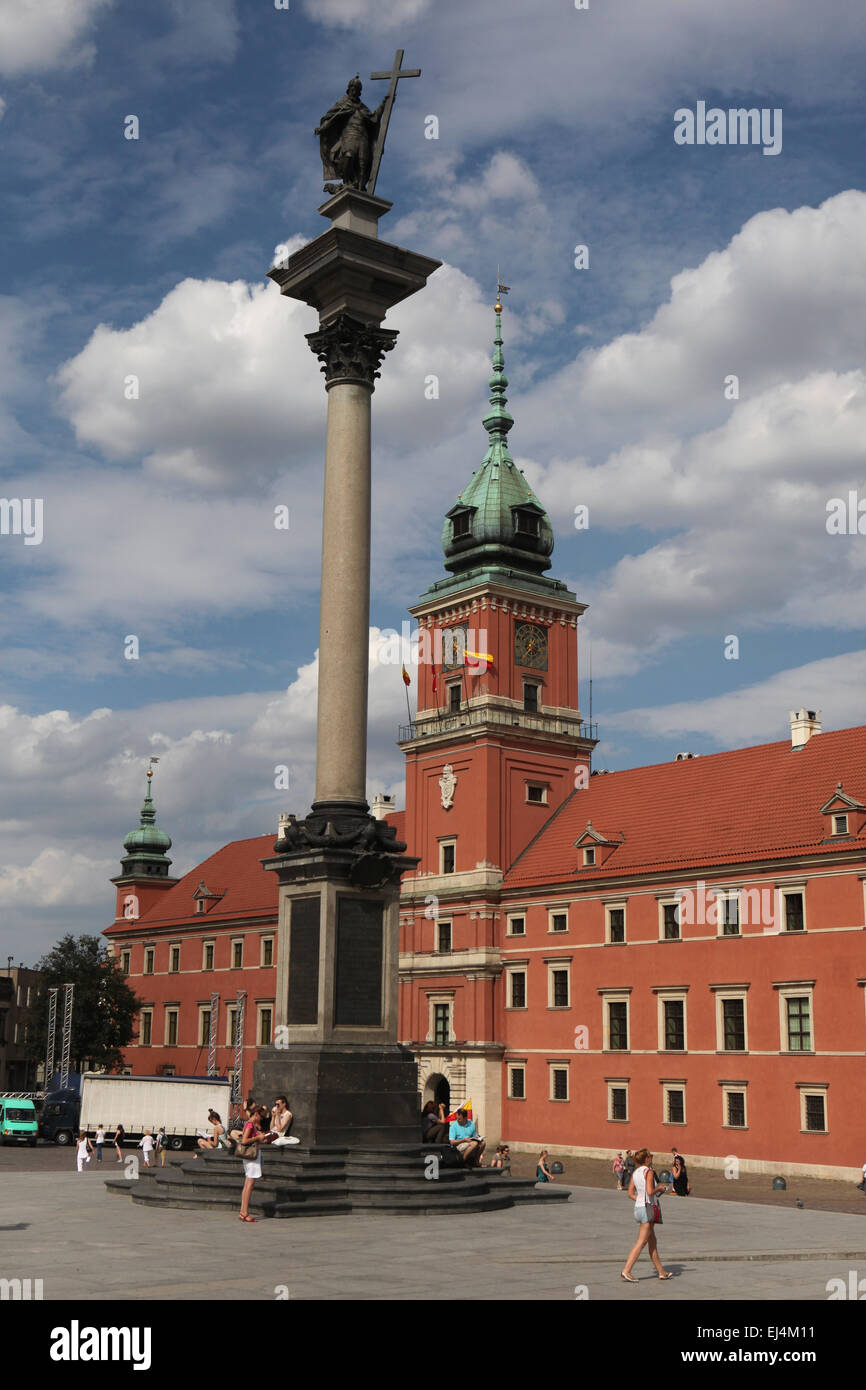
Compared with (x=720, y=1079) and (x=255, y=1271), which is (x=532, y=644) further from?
(x=255, y=1271)

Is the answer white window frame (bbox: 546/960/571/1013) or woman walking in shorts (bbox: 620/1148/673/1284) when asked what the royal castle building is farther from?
woman walking in shorts (bbox: 620/1148/673/1284)

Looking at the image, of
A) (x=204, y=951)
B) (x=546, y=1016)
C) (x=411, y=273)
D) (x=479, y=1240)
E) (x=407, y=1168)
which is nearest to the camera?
(x=479, y=1240)

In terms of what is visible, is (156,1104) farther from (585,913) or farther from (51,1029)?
(585,913)

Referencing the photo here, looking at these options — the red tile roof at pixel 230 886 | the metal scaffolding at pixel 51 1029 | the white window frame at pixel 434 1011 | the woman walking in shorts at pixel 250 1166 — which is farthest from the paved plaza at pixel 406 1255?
the red tile roof at pixel 230 886

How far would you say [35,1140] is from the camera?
196ft

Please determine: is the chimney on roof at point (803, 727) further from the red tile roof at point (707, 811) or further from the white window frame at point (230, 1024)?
the white window frame at point (230, 1024)

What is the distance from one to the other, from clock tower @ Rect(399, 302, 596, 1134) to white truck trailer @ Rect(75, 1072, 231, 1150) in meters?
12.1

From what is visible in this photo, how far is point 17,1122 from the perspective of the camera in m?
59.0

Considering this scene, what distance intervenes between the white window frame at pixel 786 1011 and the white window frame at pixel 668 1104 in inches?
210

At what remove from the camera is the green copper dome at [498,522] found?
69.6 m

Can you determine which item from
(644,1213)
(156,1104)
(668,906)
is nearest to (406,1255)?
(644,1213)

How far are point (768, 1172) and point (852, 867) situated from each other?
35.2 ft

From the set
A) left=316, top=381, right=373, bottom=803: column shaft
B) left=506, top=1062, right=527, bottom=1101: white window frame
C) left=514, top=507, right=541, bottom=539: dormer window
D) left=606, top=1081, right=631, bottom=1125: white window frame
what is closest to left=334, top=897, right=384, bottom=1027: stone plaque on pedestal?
left=316, top=381, right=373, bottom=803: column shaft

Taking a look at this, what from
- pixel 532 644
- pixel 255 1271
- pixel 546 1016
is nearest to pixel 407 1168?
pixel 255 1271
